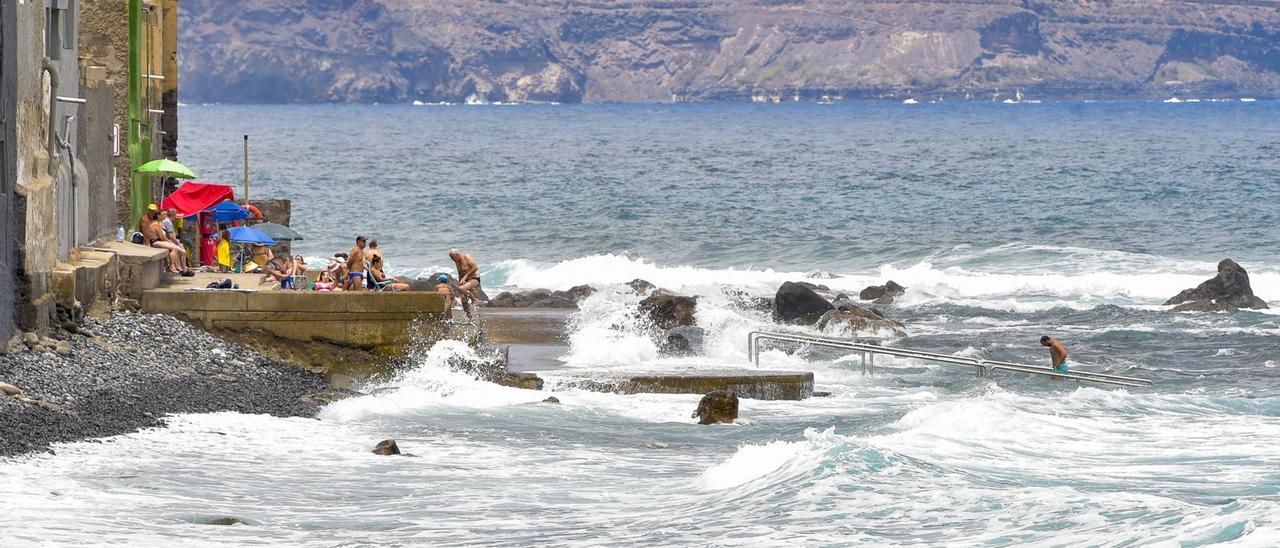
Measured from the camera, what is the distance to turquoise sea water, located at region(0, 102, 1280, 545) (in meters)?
14.9

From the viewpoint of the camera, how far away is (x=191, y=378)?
67.0ft

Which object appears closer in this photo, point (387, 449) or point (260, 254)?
point (387, 449)

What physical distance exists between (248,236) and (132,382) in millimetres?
8885

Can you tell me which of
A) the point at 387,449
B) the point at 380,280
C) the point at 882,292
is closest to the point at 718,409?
the point at 387,449

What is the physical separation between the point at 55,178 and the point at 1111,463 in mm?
12321

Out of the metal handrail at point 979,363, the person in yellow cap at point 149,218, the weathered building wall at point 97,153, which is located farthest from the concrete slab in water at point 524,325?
the weathered building wall at point 97,153

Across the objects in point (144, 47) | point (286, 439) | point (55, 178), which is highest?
point (144, 47)

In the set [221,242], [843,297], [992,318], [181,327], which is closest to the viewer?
[181,327]

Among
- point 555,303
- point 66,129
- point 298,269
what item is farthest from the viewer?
point 555,303

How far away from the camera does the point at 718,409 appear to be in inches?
787

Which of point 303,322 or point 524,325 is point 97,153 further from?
point 524,325

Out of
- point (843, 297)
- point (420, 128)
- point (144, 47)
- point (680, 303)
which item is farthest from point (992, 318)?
point (420, 128)

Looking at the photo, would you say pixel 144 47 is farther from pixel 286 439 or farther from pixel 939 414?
pixel 939 414

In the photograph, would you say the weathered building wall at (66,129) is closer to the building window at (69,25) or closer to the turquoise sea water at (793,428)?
the building window at (69,25)
